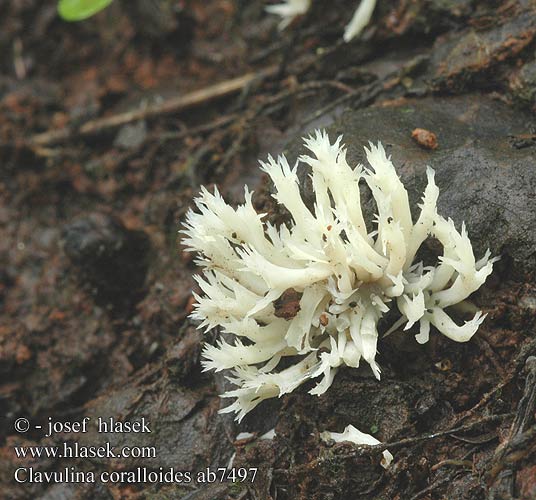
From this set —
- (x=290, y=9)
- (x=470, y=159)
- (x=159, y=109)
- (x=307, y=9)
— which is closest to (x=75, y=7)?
(x=159, y=109)

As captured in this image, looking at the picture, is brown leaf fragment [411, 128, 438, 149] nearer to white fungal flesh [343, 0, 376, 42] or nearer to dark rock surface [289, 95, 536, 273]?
dark rock surface [289, 95, 536, 273]

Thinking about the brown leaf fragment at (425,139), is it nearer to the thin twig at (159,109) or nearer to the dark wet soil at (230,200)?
the dark wet soil at (230,200)

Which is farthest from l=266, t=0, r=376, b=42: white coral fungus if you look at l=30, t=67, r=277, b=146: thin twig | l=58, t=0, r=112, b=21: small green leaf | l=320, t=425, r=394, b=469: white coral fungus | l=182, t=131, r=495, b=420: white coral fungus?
l=320, t=425, r=394, b=469: white coral fungus

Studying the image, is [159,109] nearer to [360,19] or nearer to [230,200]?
[230,200]

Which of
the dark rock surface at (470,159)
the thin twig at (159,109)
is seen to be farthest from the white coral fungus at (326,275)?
the thin twig at (159,109)

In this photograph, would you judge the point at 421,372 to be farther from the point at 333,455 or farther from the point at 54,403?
the point at 54,403
